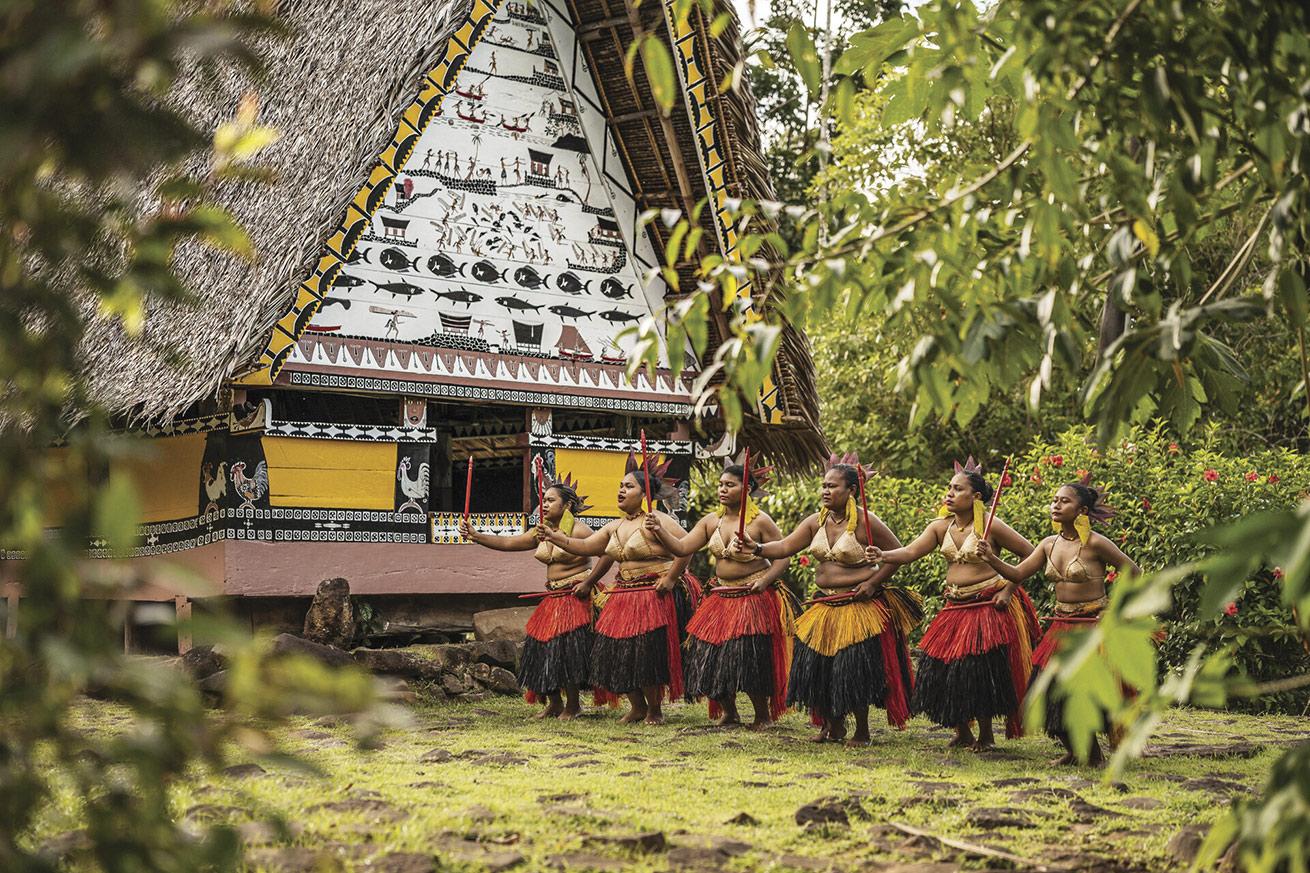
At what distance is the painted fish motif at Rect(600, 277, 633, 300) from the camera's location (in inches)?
471

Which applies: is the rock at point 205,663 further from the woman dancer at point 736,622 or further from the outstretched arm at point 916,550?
the outstretched arm at point 916,550

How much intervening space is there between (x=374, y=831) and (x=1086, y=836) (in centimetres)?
256

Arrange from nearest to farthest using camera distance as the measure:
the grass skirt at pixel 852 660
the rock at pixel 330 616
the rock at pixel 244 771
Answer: the rock at pixel 244 771, the grass skirt at pixel 852 660, the rock at pixel 330 616

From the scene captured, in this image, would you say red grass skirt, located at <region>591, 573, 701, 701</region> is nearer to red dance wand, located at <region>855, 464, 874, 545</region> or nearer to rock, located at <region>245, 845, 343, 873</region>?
red dance wand, located at <region>855, 464, 874, 545</region>

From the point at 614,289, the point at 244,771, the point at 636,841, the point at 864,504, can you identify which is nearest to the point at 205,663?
the point at 244,771

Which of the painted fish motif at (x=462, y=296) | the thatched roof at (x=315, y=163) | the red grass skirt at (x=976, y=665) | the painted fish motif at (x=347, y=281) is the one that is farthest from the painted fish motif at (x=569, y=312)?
the red grass skirt at (x=976, y=665)

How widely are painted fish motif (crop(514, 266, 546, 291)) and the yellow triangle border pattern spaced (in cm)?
133

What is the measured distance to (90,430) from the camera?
7.23ft

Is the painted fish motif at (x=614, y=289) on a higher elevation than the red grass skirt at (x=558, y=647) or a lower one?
higher

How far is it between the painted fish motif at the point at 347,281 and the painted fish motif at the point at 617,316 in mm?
2238

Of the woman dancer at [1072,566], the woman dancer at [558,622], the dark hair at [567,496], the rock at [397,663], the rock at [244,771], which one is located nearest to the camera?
the rock at [244,771]

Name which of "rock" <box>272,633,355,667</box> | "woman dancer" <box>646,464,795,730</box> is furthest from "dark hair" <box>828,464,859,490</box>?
"rock" <box>272,633,355,667</box>

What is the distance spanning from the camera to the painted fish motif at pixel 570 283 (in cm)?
1172

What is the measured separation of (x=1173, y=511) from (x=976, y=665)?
136 inches
